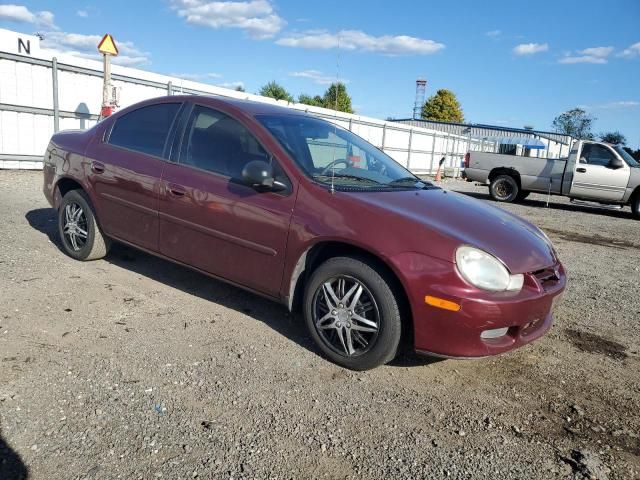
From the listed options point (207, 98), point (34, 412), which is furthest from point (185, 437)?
point (207, 98)

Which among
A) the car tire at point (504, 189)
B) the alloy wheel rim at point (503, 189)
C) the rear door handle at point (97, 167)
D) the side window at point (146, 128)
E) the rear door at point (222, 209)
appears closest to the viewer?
the rear door at point (222, 209)

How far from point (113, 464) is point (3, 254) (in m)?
3.74

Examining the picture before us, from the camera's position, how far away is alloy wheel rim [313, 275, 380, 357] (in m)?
3.23

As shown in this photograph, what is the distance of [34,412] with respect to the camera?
8.61ft

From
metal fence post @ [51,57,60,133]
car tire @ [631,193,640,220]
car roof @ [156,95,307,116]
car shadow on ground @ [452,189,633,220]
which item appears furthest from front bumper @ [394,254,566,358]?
car shadow on ground @ [452,189,633,220]

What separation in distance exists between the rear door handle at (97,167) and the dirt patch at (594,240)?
7541mm

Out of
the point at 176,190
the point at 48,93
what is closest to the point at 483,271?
the point at 176,190

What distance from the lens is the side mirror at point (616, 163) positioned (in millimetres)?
13023

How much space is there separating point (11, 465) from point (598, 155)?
47.4ft

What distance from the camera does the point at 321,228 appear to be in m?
3.39

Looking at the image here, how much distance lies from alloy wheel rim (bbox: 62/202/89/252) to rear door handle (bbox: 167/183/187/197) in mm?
1372

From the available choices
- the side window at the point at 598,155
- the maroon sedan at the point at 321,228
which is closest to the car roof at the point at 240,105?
the maroon sedan at the point at 321,228

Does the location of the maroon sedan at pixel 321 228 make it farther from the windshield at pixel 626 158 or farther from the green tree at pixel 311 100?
the green tree at pixel 311 100

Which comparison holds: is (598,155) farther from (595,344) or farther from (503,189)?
(595,344)
